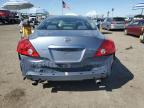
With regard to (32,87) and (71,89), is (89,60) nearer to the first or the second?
(71,89)

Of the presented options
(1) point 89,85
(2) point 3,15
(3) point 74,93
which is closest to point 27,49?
(3) point 74,93

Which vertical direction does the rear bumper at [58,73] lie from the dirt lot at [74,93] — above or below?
above

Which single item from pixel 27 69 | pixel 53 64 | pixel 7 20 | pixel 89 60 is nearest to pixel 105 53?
pixel 89 60

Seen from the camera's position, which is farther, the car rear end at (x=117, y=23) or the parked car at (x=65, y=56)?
the car rear end at (x=117, y=23)

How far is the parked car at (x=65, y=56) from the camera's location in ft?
14.9

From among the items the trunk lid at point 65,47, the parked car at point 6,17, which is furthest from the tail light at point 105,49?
the parked car at point 6,17

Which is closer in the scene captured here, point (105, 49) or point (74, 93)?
point (105, 49)

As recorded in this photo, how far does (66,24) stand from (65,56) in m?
1.68

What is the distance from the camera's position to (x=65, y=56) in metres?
4.56

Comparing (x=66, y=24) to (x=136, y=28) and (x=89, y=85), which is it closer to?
(x=89, y=85)

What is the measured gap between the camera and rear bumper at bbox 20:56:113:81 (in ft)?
15.2

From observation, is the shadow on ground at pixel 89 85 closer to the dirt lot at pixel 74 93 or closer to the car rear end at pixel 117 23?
the dirt lot at pixel 74 93

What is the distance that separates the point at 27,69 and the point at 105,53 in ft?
5.02

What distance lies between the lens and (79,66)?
4625 millimetres
